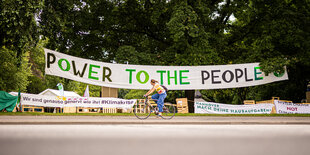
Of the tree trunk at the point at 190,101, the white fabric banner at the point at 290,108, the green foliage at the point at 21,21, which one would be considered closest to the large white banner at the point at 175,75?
the white fabric banner at the point at 290,108

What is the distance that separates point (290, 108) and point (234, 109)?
4045 millimetres

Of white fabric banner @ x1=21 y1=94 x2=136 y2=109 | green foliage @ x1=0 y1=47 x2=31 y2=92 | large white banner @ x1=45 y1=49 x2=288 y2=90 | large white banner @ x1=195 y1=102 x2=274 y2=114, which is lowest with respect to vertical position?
large white banner @ x1=195 y1=102 x2=274 y2=114

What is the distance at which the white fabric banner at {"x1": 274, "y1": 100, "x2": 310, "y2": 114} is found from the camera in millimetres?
24531

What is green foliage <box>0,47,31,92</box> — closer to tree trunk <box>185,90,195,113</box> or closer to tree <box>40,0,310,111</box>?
tree <box>40,0,310,111</box>

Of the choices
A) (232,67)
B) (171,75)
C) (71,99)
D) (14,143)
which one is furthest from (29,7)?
(232,67)

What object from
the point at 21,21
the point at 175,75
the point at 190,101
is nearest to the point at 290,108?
the point at 190,101

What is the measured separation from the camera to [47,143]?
7.66 m

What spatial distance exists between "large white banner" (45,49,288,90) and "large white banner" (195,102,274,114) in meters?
1.34

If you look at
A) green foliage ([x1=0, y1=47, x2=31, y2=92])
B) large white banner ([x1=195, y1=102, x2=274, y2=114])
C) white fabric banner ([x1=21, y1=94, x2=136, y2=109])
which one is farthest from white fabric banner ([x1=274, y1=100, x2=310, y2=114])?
green foliage ([x1=0, y1=47, x2=31, y2=92])

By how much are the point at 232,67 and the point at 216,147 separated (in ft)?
57.8

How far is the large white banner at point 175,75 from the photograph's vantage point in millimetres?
23234

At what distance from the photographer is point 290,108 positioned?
24.7 m

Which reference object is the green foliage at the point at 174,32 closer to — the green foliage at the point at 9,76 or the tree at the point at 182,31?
the tree at the point at 182,31

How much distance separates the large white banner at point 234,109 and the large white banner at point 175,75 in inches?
52.7
